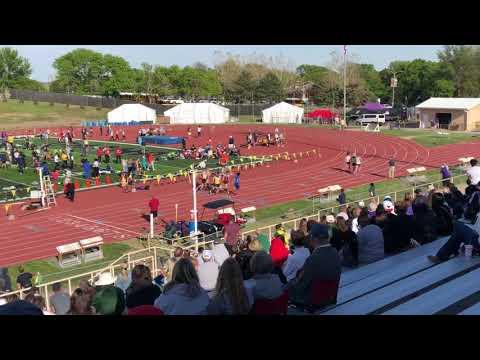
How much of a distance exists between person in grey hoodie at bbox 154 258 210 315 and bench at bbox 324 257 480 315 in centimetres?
141

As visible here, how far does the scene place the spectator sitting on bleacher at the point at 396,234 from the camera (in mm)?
9118

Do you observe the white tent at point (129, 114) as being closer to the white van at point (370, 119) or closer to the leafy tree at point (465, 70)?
the white van at point (370, 119)

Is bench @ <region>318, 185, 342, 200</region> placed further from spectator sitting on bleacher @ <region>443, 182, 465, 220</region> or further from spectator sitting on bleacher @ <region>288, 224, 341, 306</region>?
spectator sitting on bleacher @ <region>288, 224, 341, 306</region>

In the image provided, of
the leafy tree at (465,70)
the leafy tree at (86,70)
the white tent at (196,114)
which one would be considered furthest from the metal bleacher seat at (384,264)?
the leafy tree at (86,70)

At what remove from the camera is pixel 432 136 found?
4947 cm

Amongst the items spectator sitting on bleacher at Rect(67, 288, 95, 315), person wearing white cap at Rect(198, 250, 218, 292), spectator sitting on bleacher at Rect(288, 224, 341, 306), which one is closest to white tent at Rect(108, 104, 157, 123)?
person wearing white cap at Rect(198, 250, 218, 292)

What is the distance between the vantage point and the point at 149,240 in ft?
53.9

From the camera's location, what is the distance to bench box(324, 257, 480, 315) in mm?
5531

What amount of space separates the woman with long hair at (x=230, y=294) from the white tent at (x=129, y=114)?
6485cm

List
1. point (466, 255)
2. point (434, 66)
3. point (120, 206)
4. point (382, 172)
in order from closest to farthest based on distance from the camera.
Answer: point (466, 255), point (120, 206), point (382, 172), point (434, 66)
